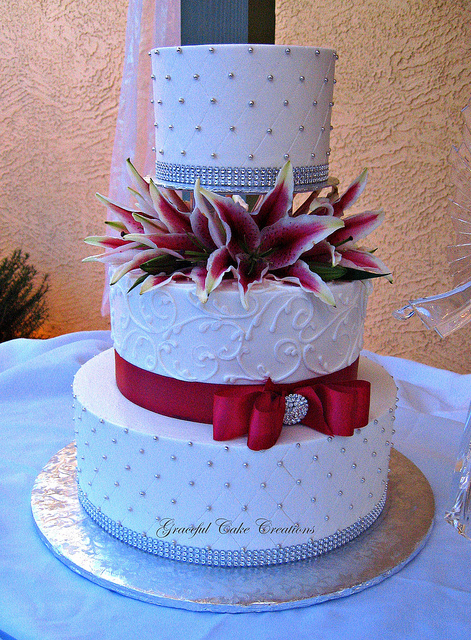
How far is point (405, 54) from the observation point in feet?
8.75

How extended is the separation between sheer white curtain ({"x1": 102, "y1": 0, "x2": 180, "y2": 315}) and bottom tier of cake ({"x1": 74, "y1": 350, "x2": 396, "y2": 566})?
1.20m

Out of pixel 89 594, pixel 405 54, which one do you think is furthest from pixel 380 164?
pixel 89 594

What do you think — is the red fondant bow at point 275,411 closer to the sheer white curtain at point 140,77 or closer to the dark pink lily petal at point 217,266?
the dark pink lily petal at point 217,266

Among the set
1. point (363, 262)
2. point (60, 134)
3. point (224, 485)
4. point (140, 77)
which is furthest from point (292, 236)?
point (60, 134)

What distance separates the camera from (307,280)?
1059 mm

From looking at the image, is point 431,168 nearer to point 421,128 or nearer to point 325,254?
point 421,128

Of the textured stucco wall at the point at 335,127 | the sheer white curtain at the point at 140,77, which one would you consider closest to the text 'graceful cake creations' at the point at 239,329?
the sheer white curtain at the point at 140,77

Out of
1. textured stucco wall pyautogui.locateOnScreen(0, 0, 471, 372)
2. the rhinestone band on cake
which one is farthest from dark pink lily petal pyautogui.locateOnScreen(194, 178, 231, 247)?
textured stucco wall pyautogui.locateOnScreen(0, 0, 471, 372)

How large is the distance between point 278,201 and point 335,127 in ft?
6.52

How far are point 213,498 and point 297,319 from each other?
355 mm

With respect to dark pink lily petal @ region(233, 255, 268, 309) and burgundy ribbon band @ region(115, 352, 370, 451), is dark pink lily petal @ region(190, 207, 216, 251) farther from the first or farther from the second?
burgundy ribbon band @ region(115, 352, 370, 451)

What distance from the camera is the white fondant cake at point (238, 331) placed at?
1.07 m

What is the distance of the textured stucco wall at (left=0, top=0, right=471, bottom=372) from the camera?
266 cm

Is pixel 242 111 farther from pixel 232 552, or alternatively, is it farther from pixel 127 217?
pixel 232 552
